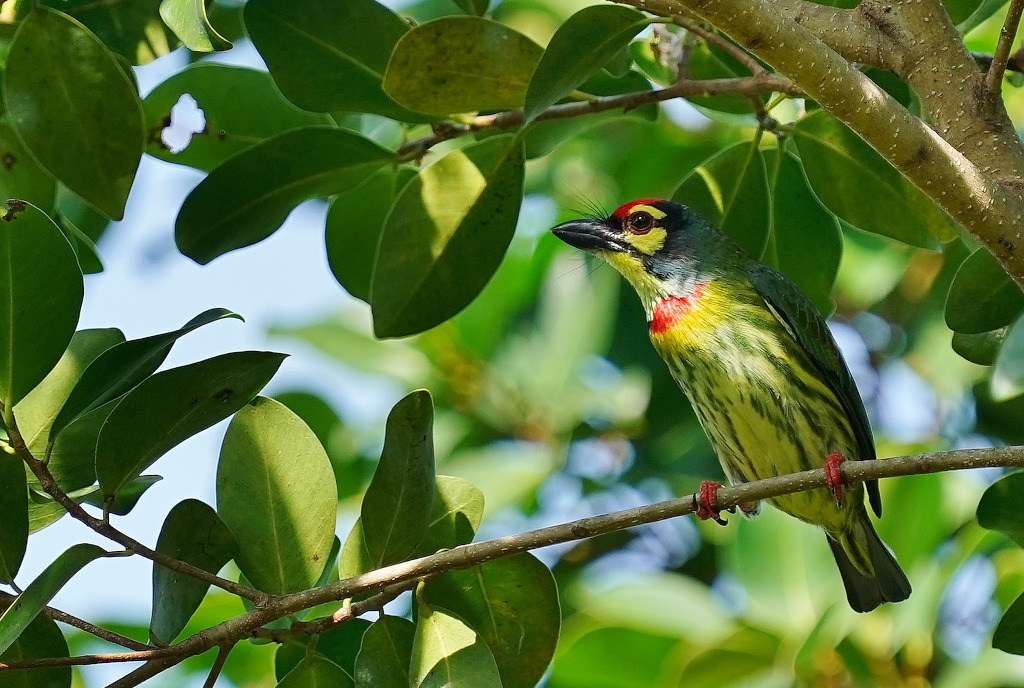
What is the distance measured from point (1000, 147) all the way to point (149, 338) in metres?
1.30

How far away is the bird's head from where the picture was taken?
3.41 m

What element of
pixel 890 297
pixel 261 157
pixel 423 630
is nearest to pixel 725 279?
pixel 890 297

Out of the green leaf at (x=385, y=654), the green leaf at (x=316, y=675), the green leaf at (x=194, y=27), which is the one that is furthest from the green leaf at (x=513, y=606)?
the green leaf at (x=194, y=27)

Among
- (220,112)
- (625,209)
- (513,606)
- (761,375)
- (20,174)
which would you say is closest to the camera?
(513,606)

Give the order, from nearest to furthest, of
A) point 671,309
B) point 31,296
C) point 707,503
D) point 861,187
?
point 31,296 < point 707,503 < point 861,187 < point 671,309

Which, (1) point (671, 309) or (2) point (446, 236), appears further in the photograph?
(1) point (671, 309)

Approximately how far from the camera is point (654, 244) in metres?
3.55

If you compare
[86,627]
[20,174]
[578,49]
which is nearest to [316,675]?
[86,627]

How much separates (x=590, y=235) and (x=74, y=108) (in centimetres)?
179

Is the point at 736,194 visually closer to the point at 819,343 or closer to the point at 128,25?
the point at 819,343

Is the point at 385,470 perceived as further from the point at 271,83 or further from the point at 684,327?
the point at 684,327

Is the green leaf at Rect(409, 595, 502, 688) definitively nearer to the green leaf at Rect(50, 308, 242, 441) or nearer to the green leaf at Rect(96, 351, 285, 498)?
the green leaf at Rect(96, 351, 285, 498)

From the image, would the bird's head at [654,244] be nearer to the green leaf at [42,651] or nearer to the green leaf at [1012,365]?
the green leaf at [1012,365]

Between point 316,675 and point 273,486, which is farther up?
point 273,486
